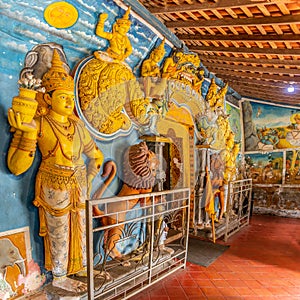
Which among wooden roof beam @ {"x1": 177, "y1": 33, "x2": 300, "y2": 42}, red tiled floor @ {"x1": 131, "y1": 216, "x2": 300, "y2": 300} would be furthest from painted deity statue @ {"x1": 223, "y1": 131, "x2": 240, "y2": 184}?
wooden roof beam @ {"x1": 177, "y1": 33, "x2": 300, "y2": 42}

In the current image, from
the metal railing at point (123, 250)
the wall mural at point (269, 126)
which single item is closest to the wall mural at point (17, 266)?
the metal railing at point (123, 250)

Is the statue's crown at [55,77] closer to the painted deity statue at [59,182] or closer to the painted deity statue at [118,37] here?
the painted deity statue at [59,182]

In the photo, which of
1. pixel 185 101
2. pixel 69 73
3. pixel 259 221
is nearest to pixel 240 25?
pixel 185 101

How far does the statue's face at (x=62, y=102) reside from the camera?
8.19ft

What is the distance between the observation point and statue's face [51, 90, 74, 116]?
2496 millimetres

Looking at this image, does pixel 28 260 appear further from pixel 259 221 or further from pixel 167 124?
pixel 259 221

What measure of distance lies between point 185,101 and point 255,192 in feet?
15.4

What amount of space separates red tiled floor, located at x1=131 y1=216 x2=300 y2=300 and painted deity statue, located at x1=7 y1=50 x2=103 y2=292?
3.24 feet

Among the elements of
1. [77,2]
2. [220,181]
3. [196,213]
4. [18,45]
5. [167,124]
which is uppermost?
[77,2]

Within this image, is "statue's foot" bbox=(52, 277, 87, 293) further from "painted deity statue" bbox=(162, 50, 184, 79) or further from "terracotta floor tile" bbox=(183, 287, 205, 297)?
"painted deity statue" bbox=(162, 50, 184, 79)

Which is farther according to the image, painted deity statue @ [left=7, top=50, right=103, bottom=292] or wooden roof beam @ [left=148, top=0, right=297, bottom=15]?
wooden roof beam @ [left=148, top=0, right=297, bottom=15]

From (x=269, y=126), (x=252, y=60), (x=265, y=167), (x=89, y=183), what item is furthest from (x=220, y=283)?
(x=269, y=126)

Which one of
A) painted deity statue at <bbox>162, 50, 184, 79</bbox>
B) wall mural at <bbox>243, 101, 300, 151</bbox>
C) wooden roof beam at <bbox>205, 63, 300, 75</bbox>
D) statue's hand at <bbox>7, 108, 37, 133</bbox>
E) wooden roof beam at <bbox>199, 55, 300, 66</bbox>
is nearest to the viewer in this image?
statue's hand at <bbox>7, 108, 37, 133</bbox>

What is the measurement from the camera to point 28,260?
7.98 feet
